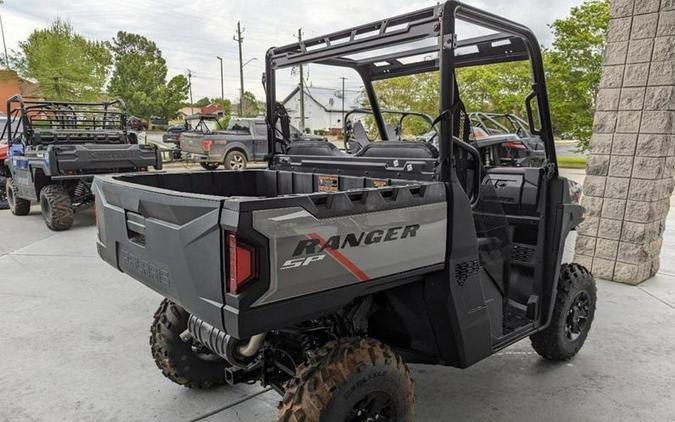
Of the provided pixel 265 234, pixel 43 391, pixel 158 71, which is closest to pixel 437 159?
pixel 265 234

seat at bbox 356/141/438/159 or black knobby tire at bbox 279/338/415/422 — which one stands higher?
seat at bbox 356/141/438/159

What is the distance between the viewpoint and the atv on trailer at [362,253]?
1678 millimetres

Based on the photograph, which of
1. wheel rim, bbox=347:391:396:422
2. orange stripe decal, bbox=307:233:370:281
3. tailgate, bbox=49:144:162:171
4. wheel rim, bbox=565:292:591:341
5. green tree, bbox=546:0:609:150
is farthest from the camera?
green tree, bbox=546:0:609:150

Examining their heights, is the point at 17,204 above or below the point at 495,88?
below

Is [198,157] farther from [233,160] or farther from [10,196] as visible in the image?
[10,196]

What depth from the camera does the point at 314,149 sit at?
3.30 meters

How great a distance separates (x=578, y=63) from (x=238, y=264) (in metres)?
18.7

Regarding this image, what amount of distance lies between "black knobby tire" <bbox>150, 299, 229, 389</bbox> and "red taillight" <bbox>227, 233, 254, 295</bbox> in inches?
48.6

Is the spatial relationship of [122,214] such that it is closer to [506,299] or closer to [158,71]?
[506,299]

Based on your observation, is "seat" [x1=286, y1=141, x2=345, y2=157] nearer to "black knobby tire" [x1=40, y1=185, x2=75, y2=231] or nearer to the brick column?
the brick column

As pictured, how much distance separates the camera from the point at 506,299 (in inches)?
117

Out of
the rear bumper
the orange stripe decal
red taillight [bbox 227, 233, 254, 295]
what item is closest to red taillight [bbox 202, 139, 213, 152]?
the rear bumper

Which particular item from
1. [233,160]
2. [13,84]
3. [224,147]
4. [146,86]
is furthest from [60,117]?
[146,86]

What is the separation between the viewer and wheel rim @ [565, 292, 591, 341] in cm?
335
